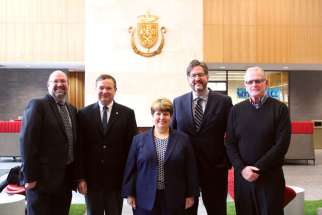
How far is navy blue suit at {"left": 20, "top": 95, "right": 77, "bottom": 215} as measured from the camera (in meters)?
3.01

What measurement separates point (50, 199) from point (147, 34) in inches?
263

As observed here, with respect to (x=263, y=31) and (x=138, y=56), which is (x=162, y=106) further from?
(x=263, y=31)

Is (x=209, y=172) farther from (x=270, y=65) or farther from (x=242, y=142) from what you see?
(x=270, y=65)

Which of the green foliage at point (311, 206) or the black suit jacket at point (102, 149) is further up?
the black suit jacket at point (102, 149)

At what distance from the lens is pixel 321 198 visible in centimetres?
618

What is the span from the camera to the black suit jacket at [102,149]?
3.25 m

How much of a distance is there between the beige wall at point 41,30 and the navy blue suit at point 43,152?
9.55 meters

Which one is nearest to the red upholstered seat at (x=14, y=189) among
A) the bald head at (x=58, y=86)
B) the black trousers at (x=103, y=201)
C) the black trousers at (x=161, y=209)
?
the black trousers at (x=103, y=201)

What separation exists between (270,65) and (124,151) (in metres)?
10.5

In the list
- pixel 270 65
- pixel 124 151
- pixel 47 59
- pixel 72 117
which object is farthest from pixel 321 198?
pixel 47 59

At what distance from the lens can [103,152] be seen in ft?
10.6

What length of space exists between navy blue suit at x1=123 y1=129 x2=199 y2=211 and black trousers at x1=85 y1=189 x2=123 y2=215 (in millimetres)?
262

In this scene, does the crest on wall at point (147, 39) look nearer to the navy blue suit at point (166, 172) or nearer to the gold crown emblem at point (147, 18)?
the gold crown emblem at point (147, 18)

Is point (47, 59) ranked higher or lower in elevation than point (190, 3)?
lower
